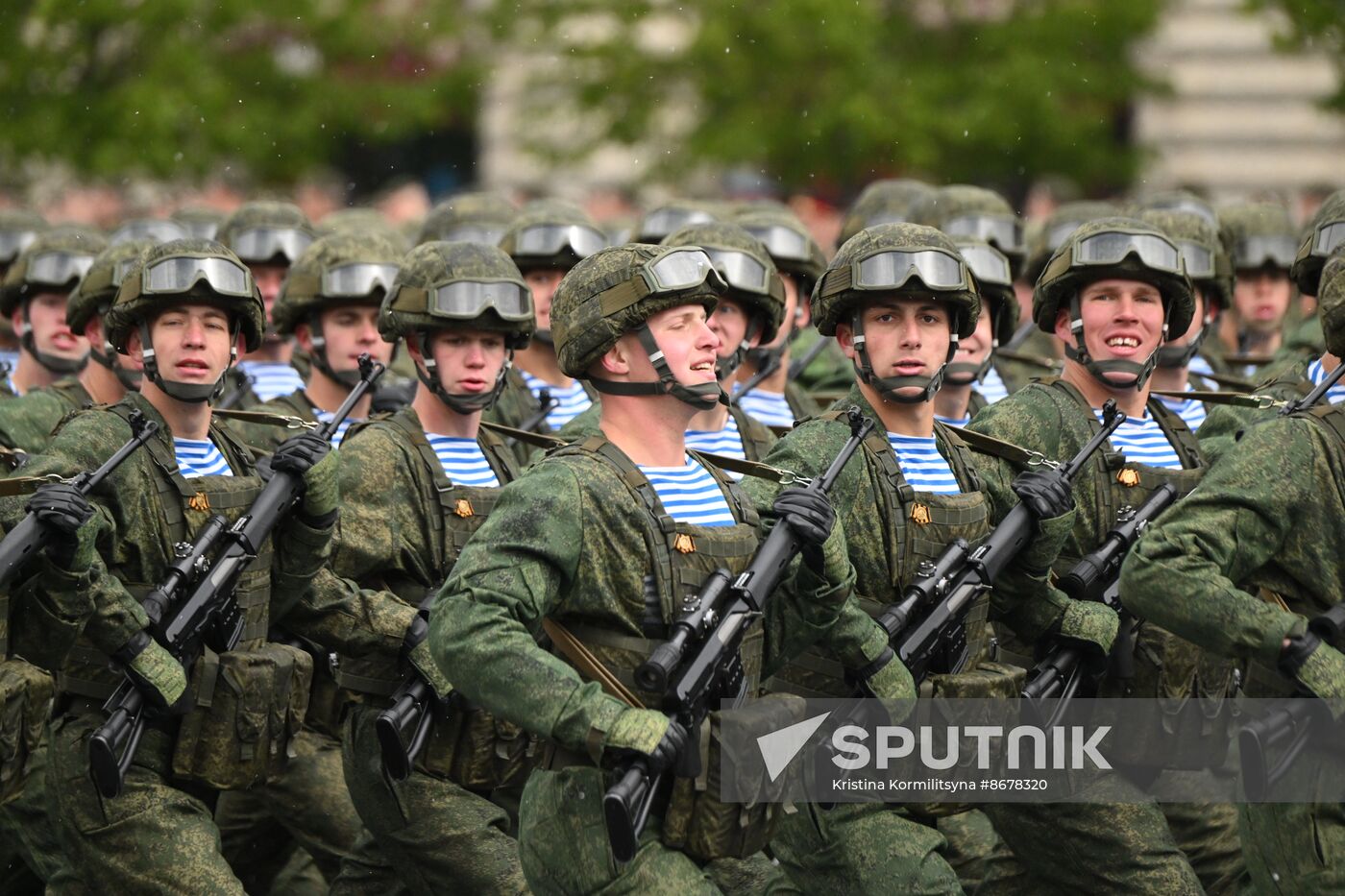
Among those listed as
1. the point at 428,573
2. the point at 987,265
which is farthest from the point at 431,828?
the point at 987,265

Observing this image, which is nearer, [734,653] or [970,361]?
[734,653]

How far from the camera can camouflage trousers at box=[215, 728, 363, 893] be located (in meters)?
8.80

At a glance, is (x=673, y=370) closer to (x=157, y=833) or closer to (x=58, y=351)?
(x=157, y=833)

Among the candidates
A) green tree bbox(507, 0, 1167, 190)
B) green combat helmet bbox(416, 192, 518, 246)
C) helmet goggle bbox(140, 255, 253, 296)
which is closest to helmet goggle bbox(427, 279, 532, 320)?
helmet goggle bbox(140, 255, 253, 296)

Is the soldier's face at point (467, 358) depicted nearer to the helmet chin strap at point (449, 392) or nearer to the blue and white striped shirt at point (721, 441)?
the helmet chin strap at point (449, 392)

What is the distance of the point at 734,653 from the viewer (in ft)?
21.7

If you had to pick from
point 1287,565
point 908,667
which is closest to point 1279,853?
point 1287,565

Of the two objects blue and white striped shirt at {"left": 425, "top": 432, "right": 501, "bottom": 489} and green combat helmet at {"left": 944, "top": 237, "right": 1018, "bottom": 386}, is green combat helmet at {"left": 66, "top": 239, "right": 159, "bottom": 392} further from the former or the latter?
green combat helmet at {"left": 944, "top": 237, "right": 1018, "bottom": 386}

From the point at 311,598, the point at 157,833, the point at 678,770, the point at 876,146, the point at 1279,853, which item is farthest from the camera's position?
the point at 876,146

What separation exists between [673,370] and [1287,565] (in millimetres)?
1814

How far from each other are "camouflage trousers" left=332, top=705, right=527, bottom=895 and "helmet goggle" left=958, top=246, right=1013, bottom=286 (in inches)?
125

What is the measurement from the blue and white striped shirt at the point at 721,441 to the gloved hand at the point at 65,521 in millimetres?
2824

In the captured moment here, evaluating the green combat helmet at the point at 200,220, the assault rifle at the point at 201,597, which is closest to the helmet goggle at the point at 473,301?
the assault rifle at the point at 201,597

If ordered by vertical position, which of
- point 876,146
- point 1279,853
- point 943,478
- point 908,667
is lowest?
point 1279,853
